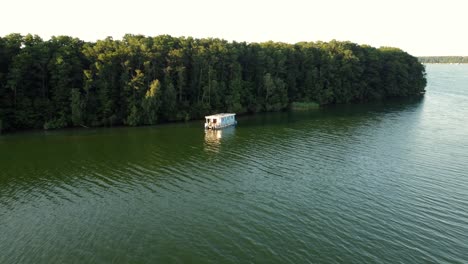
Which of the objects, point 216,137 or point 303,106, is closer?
point 216,137

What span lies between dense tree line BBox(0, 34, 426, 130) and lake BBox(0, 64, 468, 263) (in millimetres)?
11507

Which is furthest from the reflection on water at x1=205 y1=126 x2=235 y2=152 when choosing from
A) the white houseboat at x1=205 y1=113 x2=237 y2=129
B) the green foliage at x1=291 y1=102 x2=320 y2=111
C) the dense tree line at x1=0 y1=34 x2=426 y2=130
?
the green foliage at x1=291 y1=102 x2=320 y2=111

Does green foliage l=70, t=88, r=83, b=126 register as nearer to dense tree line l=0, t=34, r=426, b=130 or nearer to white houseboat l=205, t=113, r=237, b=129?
dense tree line l=0, t=34, r=426, b=130

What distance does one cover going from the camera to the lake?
2516 centimetres

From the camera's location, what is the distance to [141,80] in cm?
7556

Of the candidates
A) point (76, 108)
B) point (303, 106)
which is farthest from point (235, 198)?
point (303, 106)

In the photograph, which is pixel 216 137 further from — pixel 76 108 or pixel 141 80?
pixel 76 108

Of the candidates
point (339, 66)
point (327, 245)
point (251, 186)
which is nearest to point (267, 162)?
point (251, 186)

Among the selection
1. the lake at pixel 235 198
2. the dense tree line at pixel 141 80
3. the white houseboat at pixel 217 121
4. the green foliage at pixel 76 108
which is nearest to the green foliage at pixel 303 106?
the dense tree line at pixel 141 80

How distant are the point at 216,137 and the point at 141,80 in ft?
80.1

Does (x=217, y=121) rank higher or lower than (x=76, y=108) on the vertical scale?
lower

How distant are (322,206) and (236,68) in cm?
6764

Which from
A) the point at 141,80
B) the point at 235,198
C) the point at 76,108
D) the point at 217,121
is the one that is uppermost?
the point at 141,80

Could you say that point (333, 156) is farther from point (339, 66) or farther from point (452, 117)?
point (339, 66)
